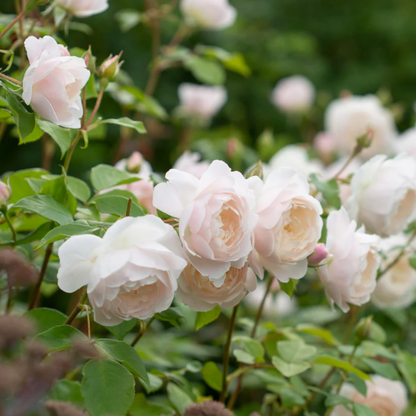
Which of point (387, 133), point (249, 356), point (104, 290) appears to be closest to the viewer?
point (104, 290)

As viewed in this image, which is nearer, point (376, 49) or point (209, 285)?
point (209, 285)

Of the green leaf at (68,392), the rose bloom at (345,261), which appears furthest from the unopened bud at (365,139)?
the green leaf at (68,392)

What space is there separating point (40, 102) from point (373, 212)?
44 cm

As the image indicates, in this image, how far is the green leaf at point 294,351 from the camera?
74cm

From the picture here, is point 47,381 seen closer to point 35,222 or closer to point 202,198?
point 202,198

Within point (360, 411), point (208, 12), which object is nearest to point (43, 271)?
point (360, 411)

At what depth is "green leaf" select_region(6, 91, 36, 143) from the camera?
550 millimetres

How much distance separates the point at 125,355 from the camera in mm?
541

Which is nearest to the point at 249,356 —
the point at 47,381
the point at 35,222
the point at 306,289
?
the point at 35,222

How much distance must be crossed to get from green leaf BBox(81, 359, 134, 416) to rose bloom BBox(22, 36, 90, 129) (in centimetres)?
24

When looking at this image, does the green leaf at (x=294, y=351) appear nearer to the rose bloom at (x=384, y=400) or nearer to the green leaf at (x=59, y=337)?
the rose bloom at (x=384, y=400)

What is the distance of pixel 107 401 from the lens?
51cm

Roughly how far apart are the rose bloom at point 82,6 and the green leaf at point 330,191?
14.5 inches

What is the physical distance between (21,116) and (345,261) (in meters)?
0.38
